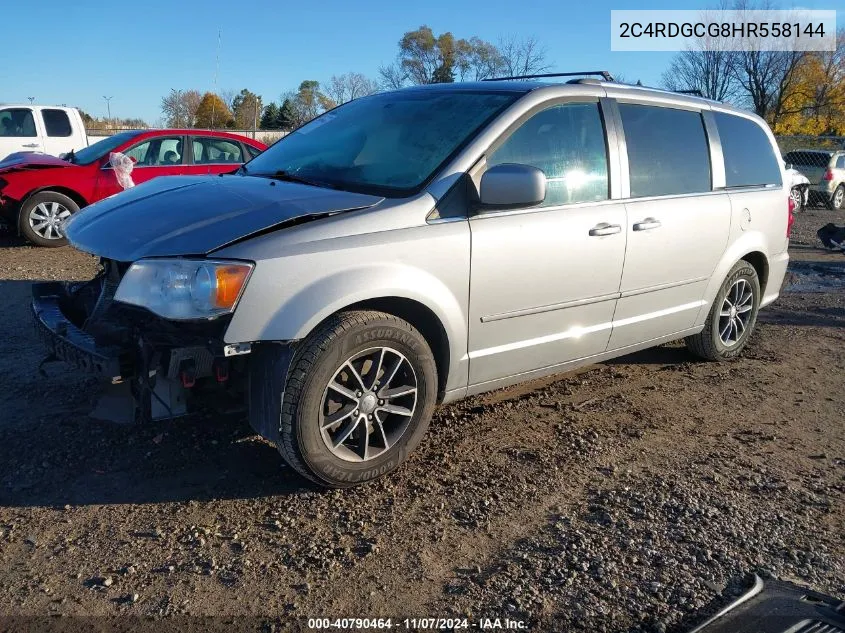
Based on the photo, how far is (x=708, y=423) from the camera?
430 centimetres

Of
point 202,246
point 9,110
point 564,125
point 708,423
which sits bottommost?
point 708,423

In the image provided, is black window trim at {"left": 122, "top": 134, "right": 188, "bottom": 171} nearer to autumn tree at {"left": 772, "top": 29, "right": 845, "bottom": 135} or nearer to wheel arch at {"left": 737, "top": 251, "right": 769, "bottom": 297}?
wheel arch at {"left": 737, "top": 251, "right": 769, "bottom": 297}

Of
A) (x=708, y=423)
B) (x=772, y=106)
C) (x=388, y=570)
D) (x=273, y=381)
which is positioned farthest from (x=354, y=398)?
(x=772, y=106)

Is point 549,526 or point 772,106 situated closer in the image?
point 549,526

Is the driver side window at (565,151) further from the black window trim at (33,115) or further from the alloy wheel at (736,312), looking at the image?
the black window trim at (33,115)

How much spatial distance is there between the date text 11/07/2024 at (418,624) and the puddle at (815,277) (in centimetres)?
723

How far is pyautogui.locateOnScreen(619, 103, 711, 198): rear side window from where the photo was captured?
4.30 metres

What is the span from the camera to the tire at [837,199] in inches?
736

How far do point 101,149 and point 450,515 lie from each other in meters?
8.64

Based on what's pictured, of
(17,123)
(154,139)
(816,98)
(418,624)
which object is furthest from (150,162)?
(816,98)

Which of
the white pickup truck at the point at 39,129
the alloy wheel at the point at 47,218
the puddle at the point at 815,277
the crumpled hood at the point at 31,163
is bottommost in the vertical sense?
the puddle at the point at 815,277

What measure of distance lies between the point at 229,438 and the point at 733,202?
368cm

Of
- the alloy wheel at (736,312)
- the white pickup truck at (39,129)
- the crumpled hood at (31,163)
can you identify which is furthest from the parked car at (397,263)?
the white pickup truck at (39,129)

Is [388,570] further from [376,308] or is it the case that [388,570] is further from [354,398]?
[376,308]
